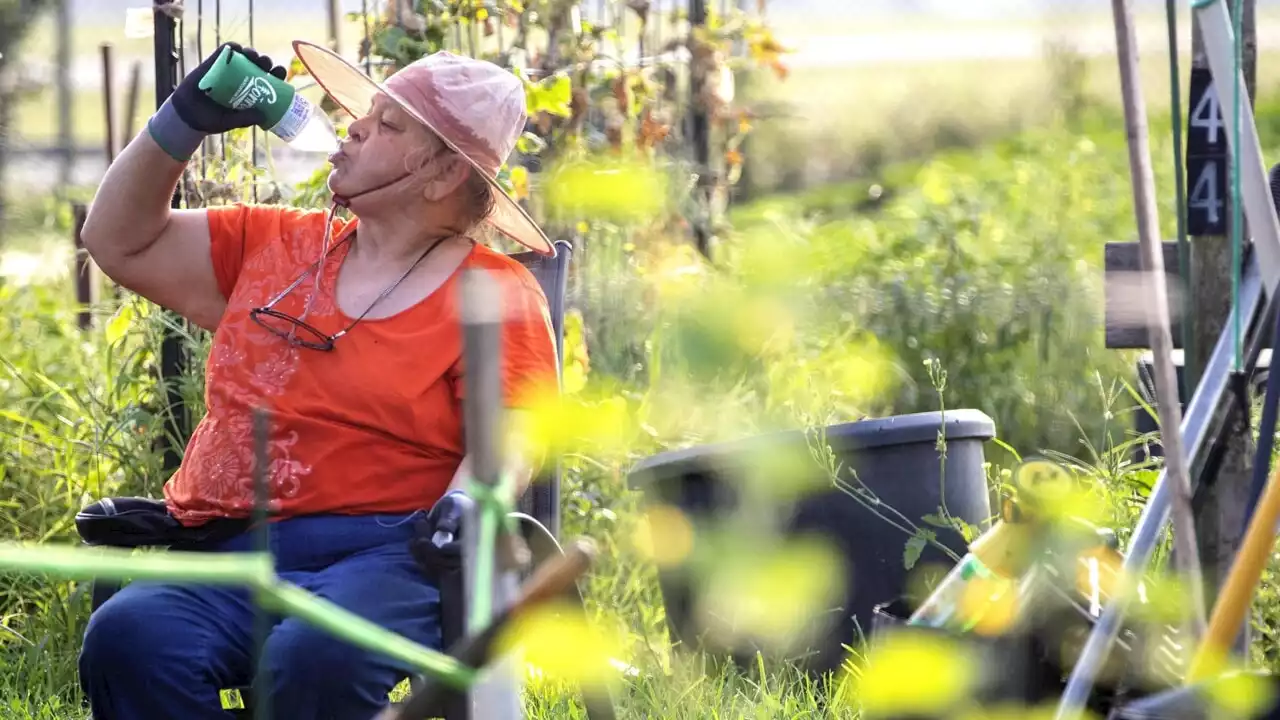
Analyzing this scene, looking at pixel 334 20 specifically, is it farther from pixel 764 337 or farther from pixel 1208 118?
pixel 764 337

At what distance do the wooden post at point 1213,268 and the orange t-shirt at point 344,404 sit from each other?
898 millimetres

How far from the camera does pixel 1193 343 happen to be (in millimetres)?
2139

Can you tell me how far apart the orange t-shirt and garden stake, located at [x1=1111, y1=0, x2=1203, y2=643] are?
1.12 metres

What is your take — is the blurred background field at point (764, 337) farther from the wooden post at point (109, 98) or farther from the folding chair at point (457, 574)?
the wooden post at point (109, 98)

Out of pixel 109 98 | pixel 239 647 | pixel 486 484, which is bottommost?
pixel 239 647

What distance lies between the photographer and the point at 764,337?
89 cm

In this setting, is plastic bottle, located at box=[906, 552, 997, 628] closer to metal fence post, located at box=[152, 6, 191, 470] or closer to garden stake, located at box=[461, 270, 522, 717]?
garden stake, located at box=[461, 270, 522, 717]

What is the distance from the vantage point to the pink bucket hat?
96.7 inches

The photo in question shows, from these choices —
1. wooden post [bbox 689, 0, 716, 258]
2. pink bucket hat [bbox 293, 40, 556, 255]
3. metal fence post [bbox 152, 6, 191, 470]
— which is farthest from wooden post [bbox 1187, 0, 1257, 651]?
wooden post [bbox 689, 0, 716, 258]

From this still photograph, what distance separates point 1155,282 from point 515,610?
57cm

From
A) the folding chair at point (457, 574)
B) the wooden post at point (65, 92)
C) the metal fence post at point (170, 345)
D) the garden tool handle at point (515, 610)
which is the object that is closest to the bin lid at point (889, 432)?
the folding chair at point (457, 574)

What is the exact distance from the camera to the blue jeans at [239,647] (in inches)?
80.2

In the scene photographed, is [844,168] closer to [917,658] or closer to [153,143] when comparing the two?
[153,143]

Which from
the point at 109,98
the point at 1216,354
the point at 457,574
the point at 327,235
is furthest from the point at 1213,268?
the point at 109,98
